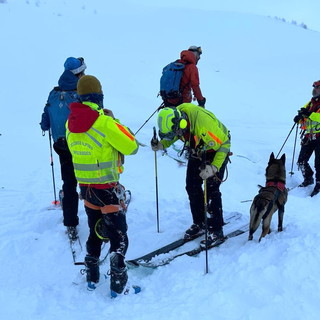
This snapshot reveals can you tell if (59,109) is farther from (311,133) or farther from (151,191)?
(311,133)

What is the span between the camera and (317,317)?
2.98 meters

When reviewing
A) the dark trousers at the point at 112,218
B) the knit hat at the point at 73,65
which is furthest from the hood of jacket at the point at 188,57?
the dark trousers at the point at 112,218

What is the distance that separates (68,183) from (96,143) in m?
1.71

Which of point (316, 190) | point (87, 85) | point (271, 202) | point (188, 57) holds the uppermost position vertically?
point (188, 57)

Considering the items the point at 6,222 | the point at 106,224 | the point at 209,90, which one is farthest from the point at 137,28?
the point at 106,224

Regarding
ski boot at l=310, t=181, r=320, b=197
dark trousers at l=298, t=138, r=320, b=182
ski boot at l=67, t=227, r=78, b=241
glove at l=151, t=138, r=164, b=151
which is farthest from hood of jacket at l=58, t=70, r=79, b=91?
ski boot at l=310, t=181, r=320, b=197

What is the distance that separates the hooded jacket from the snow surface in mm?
1332

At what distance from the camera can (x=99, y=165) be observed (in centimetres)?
346

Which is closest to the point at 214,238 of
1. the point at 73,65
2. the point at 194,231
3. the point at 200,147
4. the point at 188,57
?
the point at 194,231

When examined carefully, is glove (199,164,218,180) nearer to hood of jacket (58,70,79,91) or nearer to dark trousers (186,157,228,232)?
dark trousers (186,157,228,232)

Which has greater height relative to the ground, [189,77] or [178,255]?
[189,77]

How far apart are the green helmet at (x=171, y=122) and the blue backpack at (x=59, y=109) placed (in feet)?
4.14

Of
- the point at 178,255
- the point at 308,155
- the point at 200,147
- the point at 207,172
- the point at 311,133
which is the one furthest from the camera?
the point at 308,155

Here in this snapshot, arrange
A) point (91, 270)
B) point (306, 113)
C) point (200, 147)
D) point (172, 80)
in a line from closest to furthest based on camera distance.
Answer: point (91, 270) < point (200, 147) < point (172, 80) < point (306, 113)
